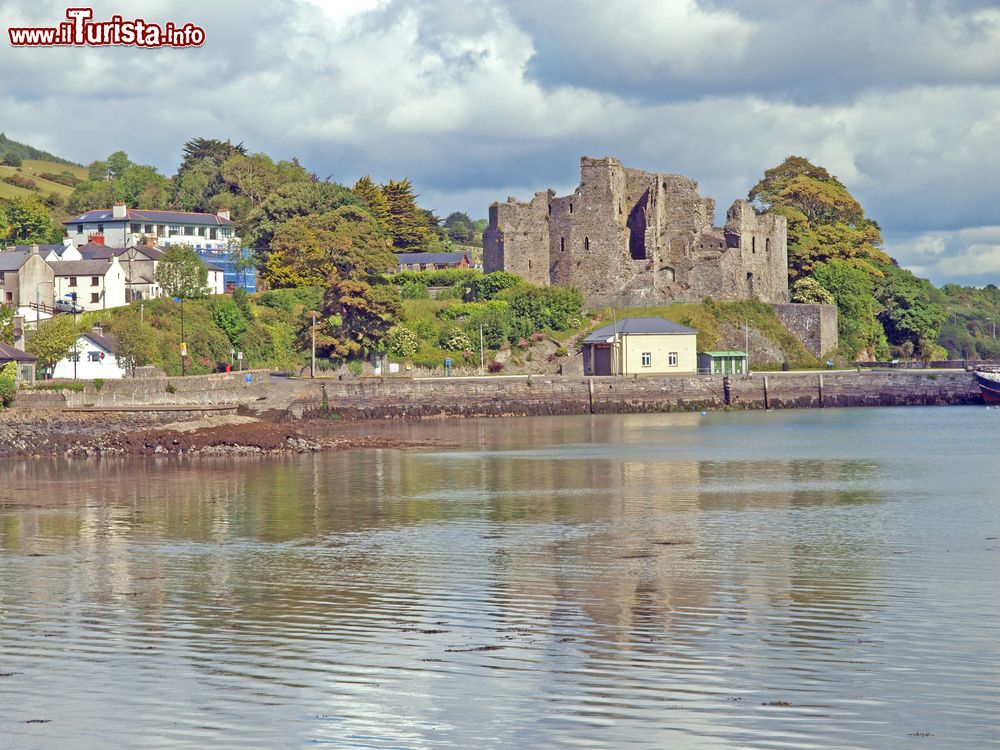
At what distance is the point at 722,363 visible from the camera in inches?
2918

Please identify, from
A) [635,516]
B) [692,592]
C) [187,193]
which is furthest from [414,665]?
[187,193]

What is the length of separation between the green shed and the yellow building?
74cm

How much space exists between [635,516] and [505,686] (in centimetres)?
1512

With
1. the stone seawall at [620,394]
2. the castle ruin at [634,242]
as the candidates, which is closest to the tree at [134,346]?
the stone seawall at [620,394]

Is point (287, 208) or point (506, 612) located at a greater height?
point (287, 208)

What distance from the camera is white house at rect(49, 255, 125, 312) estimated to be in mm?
75625

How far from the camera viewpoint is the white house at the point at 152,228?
93562 mm

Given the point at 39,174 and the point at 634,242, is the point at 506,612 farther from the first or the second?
the point at 39,174

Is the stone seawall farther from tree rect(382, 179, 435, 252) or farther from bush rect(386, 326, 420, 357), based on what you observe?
tree rect(382, 179, 435, 252)

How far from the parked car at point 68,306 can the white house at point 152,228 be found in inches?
644

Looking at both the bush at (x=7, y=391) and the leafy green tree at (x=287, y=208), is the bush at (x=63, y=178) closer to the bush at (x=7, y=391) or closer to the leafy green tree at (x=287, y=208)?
the leafy green tree at (x=287, y=208)

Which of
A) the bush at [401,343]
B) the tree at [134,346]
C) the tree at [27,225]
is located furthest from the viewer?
the tree at [27,225]

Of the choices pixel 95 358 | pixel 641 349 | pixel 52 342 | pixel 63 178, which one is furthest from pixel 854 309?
pixel 63 178

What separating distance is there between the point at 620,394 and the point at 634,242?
18.4m
